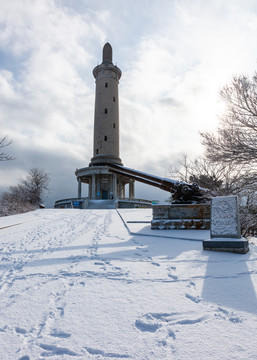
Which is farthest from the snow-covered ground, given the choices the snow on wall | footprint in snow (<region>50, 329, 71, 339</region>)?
the snow on wall

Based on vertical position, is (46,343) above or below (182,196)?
below

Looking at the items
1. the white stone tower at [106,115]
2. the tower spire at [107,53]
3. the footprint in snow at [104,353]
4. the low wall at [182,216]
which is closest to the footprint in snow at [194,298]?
the footprint in snow at [104,353]

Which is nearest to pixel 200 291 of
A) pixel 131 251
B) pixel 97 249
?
pixel 131 251

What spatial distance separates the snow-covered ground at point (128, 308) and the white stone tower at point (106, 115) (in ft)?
112

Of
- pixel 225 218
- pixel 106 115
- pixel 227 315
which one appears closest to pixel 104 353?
pixel 227 315

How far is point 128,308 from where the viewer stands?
2.36 meters

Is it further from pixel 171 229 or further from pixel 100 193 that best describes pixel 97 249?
pixel 100 193

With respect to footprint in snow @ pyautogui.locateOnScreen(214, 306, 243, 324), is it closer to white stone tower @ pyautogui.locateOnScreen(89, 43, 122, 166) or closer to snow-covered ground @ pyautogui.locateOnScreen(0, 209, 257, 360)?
snow-covered ground @ pyautogui.locateOnScreen(0, 209, 257, 360)

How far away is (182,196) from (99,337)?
723 centimetres

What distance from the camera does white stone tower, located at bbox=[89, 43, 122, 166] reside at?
38.6 meters

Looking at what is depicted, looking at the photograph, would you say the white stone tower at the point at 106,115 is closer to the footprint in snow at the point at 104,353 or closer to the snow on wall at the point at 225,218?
the snow on wall at the point at 225,218

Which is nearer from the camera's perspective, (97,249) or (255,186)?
(97,249)

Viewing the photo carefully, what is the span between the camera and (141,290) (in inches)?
110

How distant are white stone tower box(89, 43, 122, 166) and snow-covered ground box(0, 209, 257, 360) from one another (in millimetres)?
34112
